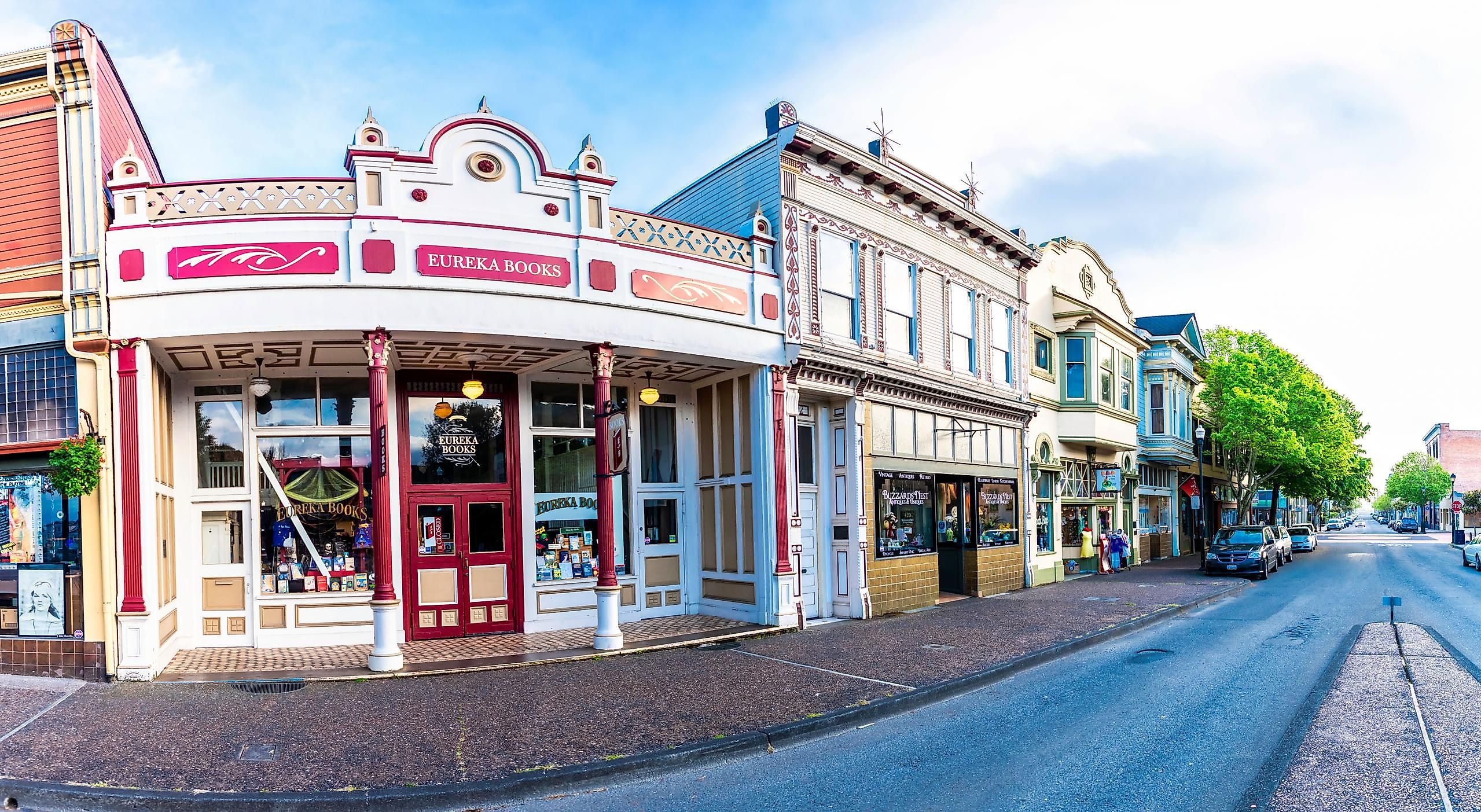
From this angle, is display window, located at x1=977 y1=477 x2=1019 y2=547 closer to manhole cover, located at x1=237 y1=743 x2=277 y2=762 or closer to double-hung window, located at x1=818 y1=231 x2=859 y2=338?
double-hung window, located at x1=818 y1=231 x2=859 y2=338

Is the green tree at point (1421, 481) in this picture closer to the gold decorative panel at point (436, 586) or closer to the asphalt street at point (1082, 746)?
the asphalt street at point (1082, 746)

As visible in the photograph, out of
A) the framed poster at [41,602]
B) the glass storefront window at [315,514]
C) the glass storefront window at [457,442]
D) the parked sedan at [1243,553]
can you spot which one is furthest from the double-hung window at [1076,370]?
the framed poster at [41,602]

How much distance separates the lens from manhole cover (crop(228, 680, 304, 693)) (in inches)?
387

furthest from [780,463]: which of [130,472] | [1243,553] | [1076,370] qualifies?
[1243,553]

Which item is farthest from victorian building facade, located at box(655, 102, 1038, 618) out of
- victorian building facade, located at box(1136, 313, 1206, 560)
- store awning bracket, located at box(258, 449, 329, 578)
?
victorian building facade, located at box(1136, 313, 1206, 560)

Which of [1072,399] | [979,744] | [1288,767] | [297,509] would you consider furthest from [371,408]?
[1072,399]

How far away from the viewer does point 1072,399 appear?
1006 inches

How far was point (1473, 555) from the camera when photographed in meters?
33.0

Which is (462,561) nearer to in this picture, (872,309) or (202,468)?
(202,468)

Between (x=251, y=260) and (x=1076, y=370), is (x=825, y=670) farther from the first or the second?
Result: (x=1076, y=370)

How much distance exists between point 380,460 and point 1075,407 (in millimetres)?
19809

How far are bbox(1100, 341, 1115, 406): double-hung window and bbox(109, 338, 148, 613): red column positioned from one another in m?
23.5

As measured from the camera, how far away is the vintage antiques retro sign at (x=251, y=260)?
35.4 ft

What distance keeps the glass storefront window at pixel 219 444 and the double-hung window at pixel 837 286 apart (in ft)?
29.4
